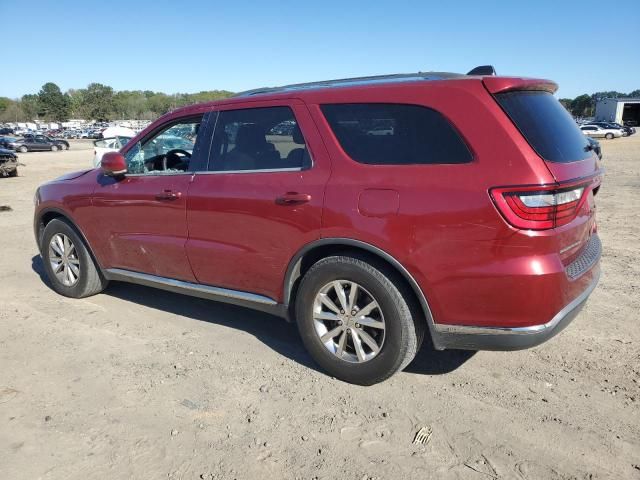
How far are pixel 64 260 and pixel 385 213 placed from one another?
3.68m

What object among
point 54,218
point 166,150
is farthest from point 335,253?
point 54,218

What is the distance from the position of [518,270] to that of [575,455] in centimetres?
97

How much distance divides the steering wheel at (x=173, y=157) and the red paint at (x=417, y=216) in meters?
0.65

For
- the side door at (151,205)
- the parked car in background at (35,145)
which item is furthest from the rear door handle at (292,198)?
the parked car in background at (35,145)

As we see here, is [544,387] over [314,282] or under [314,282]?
under

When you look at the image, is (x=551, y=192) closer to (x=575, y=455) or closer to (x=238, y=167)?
(x=575, y=455)

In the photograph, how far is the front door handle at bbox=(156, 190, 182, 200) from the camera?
4125mm

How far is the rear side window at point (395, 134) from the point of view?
301 cm

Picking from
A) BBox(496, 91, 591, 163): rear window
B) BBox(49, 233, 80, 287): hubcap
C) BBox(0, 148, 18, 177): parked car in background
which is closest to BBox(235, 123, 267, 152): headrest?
BBox(496, 91, 591, 163): rear window

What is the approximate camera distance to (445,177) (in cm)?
295

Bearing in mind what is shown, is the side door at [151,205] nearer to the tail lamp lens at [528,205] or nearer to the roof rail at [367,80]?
the roof rail at [367,80]

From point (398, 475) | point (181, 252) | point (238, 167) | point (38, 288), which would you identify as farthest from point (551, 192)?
point (38, 288)

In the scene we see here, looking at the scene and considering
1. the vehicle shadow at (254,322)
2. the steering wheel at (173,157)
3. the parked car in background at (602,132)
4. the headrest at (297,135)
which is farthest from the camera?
the parked car in background at (602,132)

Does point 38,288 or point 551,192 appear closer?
point 551,192
